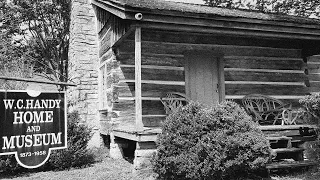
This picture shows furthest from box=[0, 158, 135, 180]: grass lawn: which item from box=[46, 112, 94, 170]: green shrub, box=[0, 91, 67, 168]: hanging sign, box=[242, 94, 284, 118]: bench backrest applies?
box=[242, 94, 284, 118]: bench backrest

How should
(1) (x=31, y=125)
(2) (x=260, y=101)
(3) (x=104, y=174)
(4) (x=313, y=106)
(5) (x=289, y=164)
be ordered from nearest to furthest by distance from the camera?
1. (1) (x=31, y=125)
2. (4) (x=313, y=106)
3. (5) (x=289, y=164)
4. (3) (x=104, y=174)
5. (2) (x=260, y=101)

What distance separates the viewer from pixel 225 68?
32.2 feet

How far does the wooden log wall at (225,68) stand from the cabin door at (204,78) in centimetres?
22

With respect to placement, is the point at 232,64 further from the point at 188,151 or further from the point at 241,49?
the point at 188,151

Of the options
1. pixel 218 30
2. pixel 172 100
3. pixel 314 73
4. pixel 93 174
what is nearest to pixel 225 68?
pixel 218 30

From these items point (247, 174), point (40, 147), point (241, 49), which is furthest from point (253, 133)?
point (241, 49)

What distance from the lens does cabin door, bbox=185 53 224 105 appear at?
9.52 m

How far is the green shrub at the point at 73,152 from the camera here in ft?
24.9

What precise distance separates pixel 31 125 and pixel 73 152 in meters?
3.58

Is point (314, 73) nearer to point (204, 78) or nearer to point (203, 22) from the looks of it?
point (204, 78)

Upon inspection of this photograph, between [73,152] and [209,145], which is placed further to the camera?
[73,152]

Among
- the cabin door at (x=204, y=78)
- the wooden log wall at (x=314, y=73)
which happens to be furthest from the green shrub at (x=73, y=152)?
the wooden log wall at (x=314, y=73)

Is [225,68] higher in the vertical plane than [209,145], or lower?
higher

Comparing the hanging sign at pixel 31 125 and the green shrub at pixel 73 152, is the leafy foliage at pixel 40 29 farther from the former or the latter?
the hanging sign at pixel 31 125
